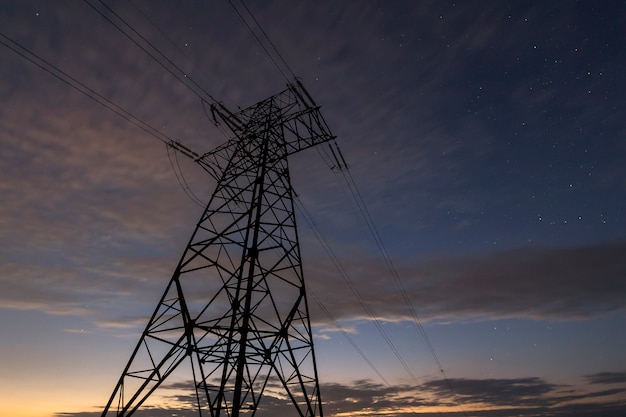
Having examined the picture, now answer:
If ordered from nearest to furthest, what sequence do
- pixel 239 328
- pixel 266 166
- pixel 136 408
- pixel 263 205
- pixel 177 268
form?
pixel 136 408
pixel 239 328
pixel 177 268
pixel 263 205
pixel 266 166

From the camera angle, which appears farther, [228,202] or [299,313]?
[228,202]

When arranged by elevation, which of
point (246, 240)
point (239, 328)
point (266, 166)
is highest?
point (266, 166)

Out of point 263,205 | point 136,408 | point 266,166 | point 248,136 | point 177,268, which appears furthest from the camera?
point 248,136

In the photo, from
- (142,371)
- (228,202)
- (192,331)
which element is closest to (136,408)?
(142,371)

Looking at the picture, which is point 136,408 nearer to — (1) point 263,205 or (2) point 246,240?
(2) point 246,240

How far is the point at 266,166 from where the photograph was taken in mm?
17031

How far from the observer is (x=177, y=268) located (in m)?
14.2

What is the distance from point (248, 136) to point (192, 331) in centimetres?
911

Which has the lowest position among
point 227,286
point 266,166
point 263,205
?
point 227,286

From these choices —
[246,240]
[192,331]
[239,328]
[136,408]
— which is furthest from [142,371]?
[246,240]

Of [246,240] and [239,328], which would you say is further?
[246,240]

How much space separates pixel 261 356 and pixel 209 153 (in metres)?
10.0

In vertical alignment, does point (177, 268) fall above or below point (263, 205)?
below

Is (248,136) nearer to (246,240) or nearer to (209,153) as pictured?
(209,153)
